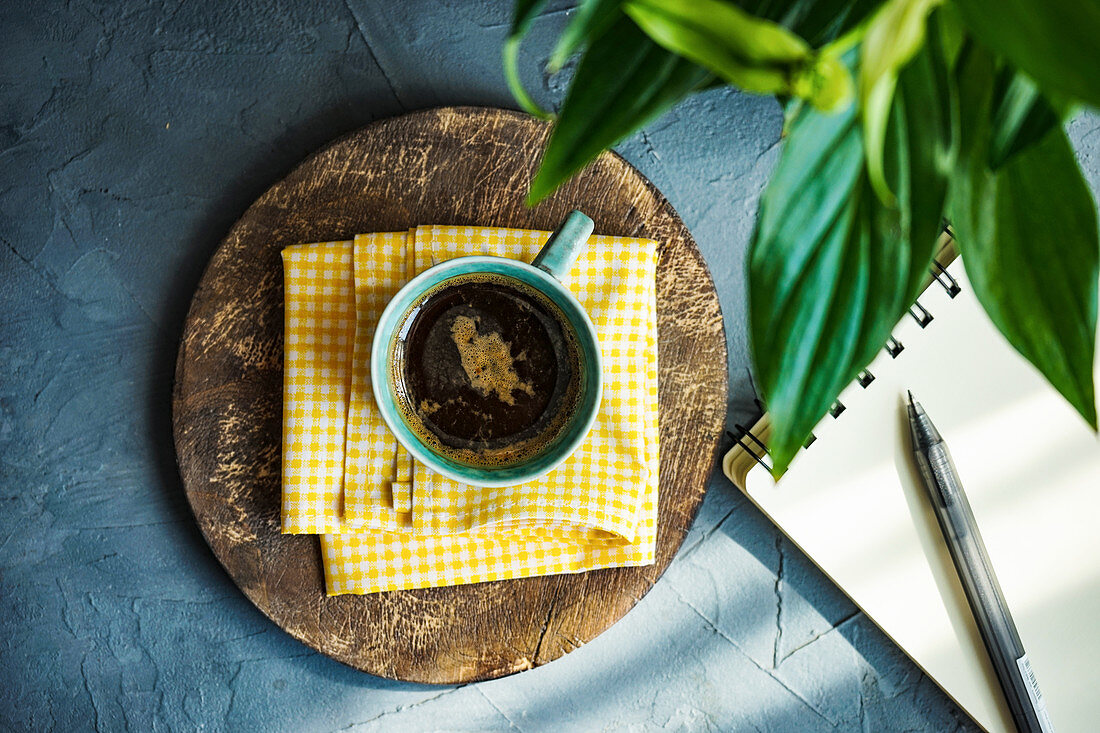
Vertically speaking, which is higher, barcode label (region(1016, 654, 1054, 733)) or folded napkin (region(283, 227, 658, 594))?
folded napkin (region(283, 227, 658, 594))

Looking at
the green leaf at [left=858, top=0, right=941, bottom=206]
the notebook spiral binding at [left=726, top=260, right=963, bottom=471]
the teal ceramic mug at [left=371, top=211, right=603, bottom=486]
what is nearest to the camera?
the green leaf at [left=858, top=0, right=941, bottom=206]

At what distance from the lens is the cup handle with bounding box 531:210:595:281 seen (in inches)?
20.1

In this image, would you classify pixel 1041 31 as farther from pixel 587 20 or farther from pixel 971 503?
pixel 971 503

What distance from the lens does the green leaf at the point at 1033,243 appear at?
0.24 m

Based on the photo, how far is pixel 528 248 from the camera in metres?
0.57

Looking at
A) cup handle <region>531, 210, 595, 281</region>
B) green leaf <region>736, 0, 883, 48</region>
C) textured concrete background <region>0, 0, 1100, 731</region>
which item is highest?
green leaf <region>736, 0, 883, 48</region>

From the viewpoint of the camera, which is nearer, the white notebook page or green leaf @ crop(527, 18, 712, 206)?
green leaf @ crop(527, 18, 712, 206)

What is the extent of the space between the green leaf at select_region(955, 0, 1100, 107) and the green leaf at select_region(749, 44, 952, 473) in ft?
0.11

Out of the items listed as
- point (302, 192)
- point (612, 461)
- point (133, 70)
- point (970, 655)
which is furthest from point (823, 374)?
point (133, 70)

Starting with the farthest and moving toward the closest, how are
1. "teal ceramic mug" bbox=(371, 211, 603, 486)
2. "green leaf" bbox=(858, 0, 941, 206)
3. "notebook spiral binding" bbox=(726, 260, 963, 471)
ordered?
"notebook spiral binding" bbox=(726, 260, 963, 471), "teal ceramic mug" bbox=(371, 211, 603, 486), "green leaf" bbox=(858, 0, 941, 206)

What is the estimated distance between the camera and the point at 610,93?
24 centimetres

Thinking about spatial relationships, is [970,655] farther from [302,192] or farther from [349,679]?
[302,192]

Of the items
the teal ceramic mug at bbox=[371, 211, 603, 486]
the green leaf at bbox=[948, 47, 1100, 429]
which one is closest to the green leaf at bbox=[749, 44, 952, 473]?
the green leaf at bbox=[948, 47, 1100, 429]

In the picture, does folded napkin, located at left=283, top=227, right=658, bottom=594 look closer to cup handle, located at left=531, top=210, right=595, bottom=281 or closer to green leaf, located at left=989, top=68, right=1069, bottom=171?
cup handle, located at left=531, top=210, right=595, bottom=281
